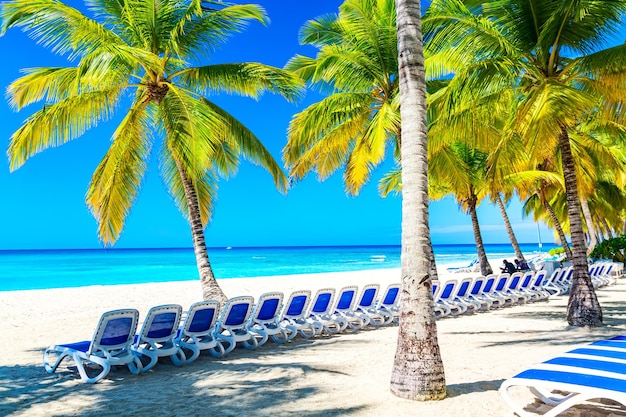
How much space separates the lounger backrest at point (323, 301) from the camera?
29.2 feet

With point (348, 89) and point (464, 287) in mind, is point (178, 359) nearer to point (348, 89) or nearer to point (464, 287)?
point (464, 287)

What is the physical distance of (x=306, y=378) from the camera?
5875 mm

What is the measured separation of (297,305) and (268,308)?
0.75 m

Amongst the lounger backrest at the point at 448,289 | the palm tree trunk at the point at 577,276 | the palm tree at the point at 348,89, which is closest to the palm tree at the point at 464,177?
the palm tree at the point at 348,89

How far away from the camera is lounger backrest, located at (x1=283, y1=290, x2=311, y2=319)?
862 cm

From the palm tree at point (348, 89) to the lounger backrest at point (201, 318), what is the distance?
547cm

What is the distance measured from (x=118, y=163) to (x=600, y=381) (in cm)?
934

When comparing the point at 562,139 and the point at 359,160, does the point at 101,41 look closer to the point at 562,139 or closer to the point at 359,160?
the point at 359,160

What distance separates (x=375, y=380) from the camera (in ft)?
18.5

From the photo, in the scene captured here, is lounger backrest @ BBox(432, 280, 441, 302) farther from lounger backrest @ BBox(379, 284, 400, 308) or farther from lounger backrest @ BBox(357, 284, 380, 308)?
lounger backrest @ BBox(357, 284, 380, 308)

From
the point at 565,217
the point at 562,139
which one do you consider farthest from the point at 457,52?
the point at 565,217

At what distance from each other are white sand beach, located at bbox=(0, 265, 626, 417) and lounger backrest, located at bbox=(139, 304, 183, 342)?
16.7 inches

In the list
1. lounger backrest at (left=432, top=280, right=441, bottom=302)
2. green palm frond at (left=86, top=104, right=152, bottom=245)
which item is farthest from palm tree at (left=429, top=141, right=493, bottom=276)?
green palm frond at (left=86, top=104, right=152, bottom=245)

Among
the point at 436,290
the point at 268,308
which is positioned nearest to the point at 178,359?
the point at 268,308
